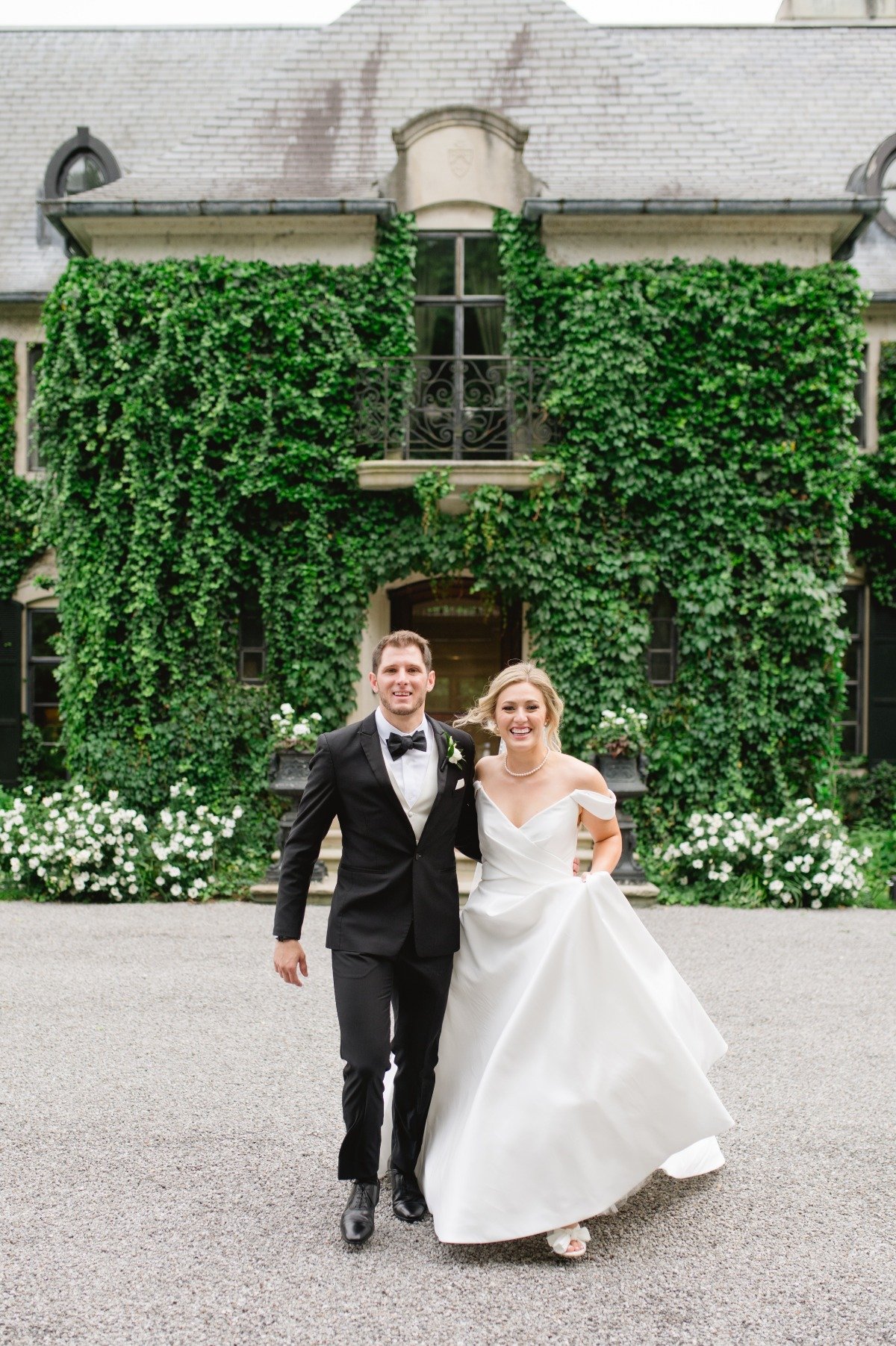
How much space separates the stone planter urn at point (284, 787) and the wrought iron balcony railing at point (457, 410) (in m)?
3.16

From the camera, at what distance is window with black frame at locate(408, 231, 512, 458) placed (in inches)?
440

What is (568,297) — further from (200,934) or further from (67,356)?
(200,934)

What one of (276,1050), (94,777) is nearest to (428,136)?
(94,777)

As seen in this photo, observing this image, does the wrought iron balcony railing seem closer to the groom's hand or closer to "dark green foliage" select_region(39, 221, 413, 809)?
"dark green foliage" select_region(39, 221, 413, 809)

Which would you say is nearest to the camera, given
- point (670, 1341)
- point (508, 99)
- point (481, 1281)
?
point (670, 1341)

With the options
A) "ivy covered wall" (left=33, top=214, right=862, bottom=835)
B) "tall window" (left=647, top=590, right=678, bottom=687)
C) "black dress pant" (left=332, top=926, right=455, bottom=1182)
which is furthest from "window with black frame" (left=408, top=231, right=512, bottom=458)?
"black dress pant" (left=332, top=926, right=455, bottom=1182)

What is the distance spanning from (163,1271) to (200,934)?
537 cm

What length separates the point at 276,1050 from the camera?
5586mm

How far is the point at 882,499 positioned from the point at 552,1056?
11.0m

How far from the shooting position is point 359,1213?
3.47m

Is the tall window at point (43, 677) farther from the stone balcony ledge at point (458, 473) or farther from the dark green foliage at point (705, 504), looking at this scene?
the dark green foliage at point (705, 504)

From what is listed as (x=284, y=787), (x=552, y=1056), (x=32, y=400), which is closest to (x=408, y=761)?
(x=552, y=1056)

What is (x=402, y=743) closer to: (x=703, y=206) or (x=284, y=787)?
(x=284, y=787)

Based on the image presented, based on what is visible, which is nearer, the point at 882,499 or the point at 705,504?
the point at 705,504
